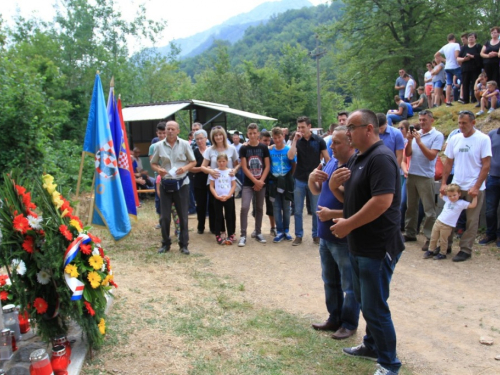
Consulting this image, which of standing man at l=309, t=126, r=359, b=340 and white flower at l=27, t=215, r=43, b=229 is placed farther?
standing man at l=309, t=126, r=359, b=340

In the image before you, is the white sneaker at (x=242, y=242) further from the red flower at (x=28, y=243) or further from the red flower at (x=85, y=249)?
the red flower at (x=28, y=243)

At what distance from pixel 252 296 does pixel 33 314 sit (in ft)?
8.34

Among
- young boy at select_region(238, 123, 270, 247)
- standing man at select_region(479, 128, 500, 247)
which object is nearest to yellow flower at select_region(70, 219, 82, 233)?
young boy at select_region(238, 123, 270, 247)

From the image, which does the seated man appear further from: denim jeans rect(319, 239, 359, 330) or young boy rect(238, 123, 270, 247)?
denim jeans rect(319, 239, 359, 330)

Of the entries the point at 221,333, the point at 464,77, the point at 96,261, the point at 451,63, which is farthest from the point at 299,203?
the point at 451,63

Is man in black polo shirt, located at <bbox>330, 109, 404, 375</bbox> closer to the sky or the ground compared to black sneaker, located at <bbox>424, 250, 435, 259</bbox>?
closer to the sky

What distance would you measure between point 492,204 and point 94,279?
6.23m

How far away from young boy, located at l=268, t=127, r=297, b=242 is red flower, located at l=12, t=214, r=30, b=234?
4.94 metres

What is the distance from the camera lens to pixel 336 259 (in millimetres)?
3852

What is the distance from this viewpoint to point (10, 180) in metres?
3.40

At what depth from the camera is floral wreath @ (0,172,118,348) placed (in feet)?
10.6

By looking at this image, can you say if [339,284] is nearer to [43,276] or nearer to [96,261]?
[96,261]

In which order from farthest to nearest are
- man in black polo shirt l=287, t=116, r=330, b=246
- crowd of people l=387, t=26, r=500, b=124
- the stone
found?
crowd of people l=387, t=26, r=500, b=124 < man in black polo shirt l=287, t=116, r=330, b=246 < the stone

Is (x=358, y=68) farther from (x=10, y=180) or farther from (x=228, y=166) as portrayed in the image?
(x=10, y=180)
